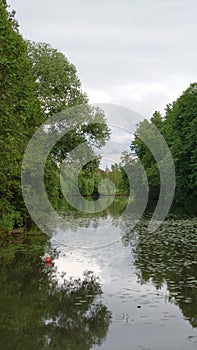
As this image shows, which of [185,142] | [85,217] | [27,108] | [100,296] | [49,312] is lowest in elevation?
[49,312]

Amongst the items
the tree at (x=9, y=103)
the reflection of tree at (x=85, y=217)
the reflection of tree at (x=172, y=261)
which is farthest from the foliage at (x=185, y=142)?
the tree at (x=9, y=103)

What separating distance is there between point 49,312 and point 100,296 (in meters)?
2.23

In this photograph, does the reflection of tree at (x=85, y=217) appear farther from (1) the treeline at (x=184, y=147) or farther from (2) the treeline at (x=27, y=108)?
(1) the treeline at (x=184, y=147)

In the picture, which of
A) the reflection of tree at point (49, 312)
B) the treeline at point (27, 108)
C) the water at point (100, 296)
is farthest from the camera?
the treeline at point (27, 108)

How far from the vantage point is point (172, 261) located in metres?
19.8

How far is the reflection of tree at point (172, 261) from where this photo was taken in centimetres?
1398

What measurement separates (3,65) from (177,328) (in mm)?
15497

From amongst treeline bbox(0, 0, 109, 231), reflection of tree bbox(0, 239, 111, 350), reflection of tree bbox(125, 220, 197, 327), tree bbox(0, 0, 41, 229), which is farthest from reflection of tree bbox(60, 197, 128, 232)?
reflection of tree bbox(0, 239, 111, 350)

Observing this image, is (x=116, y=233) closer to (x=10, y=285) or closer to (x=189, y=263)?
(x=189, y=263)

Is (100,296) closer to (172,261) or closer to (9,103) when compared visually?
(172,261)

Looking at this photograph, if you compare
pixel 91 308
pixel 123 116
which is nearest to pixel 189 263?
pixel 91 308

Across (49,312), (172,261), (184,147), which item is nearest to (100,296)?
(49,312)

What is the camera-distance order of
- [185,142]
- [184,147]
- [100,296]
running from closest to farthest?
[100,296], [184,147], [185,142]

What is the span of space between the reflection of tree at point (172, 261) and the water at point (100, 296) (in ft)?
0.11
